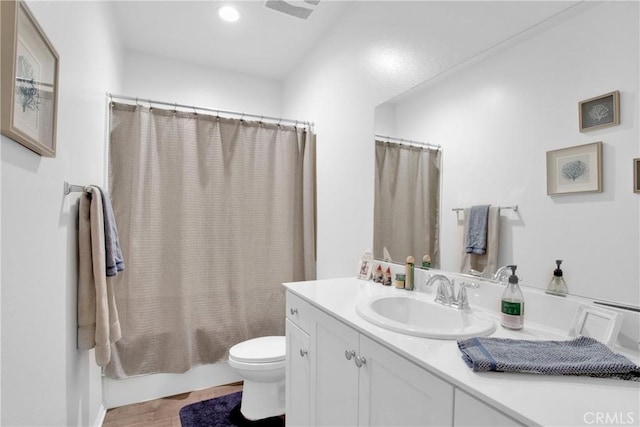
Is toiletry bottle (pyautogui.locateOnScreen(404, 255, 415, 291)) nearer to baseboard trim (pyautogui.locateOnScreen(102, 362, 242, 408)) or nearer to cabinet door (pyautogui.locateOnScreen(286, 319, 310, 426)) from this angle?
cabinet door (pyautogui.locateOnScreen(286, 319, 310, 426))

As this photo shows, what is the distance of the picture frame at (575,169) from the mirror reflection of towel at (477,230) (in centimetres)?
27

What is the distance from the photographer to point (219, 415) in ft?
6.55

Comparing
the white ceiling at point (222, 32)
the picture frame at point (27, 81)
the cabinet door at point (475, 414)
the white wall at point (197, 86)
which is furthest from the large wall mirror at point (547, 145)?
the white wall at point (197, 86)

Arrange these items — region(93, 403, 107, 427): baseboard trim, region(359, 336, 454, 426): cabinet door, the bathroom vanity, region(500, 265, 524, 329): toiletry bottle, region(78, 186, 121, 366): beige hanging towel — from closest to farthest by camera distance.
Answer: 1. the bathroom vanity
2. region(359, 336, 454, 426): cabinet door
3. region(500, 265, 524, 329): toiletry bottle
4. region(78, 186, 121, 366): beige hanging towel
5. region(93, 403, 107, 427): baseboard trim

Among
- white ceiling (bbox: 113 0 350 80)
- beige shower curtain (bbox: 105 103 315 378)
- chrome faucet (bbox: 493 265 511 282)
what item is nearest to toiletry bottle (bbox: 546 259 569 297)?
chrome faucet (bbox: 493 265 511 282)

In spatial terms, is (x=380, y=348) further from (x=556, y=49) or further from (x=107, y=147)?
(x=107, y=147)

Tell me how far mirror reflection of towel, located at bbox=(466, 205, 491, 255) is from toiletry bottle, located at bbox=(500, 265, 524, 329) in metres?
0.24

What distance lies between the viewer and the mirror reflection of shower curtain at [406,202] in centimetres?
154

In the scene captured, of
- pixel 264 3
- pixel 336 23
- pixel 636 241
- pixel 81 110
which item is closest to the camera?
pixel 636 241

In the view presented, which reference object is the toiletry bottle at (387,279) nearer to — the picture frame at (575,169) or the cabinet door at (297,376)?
the cabinet door at (297,376)

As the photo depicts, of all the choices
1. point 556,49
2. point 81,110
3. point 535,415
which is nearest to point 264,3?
point 81,110

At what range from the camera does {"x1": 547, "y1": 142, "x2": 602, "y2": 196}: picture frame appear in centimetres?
94

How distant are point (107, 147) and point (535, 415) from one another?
7.97ft

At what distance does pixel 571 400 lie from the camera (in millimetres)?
631
